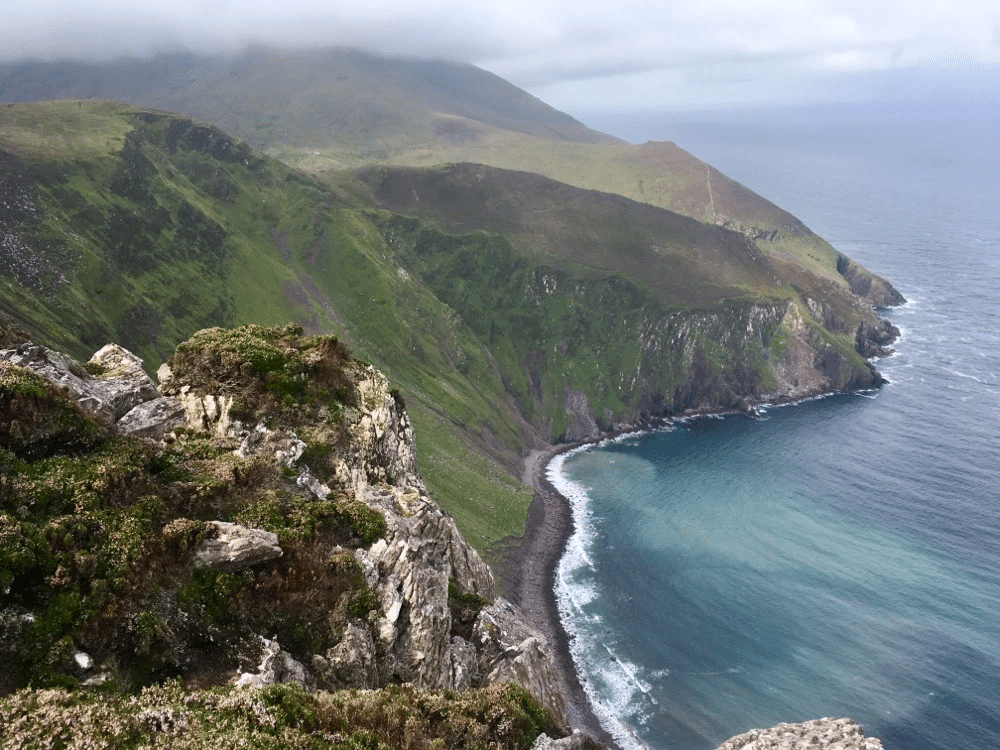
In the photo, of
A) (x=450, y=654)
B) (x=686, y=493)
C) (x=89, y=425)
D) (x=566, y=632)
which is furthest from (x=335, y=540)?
(x=686, y=493)

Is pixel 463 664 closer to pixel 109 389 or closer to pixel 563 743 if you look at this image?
pixel 563 743

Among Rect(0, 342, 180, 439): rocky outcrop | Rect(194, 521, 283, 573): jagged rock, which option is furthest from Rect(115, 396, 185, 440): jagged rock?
Rect(194, 521, 283, 573): jagged rock

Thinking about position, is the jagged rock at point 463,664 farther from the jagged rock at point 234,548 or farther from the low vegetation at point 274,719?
the jagged rock at point 234,548

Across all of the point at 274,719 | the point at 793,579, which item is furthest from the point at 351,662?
the point at 793,579

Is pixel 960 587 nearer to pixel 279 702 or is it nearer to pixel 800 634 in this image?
pixel 800 634

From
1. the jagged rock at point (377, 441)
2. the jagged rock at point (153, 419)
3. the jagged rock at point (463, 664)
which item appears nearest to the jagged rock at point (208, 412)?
the jagged rock at point (153, 419)
